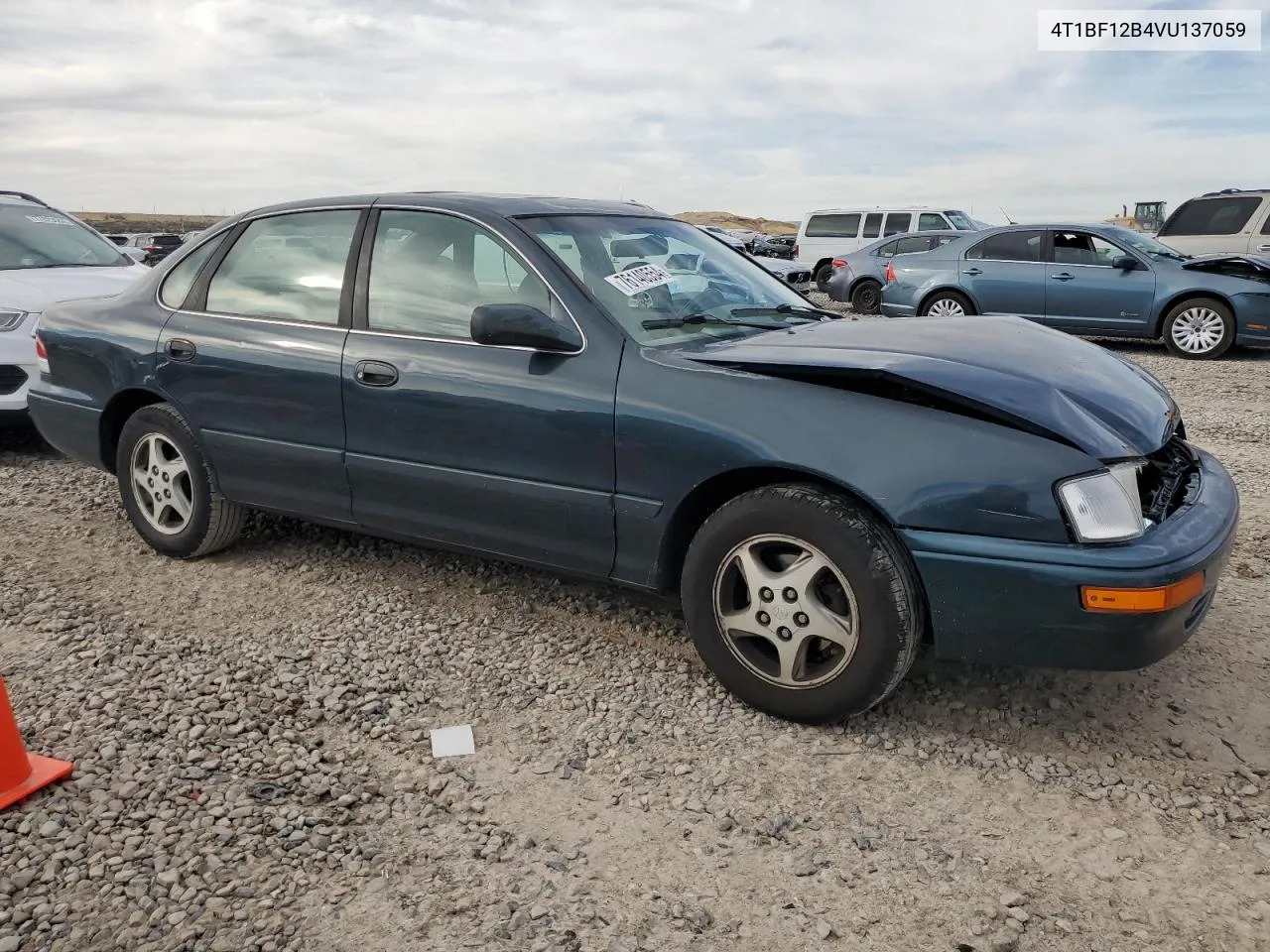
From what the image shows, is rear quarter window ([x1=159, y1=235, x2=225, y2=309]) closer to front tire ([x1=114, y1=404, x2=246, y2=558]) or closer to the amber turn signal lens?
front tire ([x1=114, y1=404, x2=246, y2=558])

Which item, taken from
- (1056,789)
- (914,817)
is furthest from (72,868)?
(1056,789)

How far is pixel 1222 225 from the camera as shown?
13312 millimetres

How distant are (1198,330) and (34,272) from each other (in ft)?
35.9

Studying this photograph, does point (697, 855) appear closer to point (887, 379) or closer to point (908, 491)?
point (908, 491)

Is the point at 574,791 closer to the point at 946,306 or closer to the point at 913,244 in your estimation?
the point at 946,306

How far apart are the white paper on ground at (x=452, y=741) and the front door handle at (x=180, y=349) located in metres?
2.14

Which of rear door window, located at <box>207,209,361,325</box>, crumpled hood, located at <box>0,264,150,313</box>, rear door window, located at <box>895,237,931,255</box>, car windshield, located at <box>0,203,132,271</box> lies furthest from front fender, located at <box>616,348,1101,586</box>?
rear door window, located at <box>895,237,931,255</box>

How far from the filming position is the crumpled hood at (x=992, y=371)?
291cm

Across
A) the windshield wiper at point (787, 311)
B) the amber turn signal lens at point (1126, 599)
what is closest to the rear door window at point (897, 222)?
the windshield wiper at point (787, 311)

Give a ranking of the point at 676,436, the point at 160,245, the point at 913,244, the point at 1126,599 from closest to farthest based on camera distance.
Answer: the point at 1126,599, the point at 676,436, the point at 913,244, the point at 160,245

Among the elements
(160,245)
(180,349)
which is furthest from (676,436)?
(160,245)

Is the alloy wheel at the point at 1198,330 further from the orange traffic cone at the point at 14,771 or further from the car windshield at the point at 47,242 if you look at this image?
the orange traffic cone at the point at 14,771

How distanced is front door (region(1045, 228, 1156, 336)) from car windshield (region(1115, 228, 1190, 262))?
0.16 metres

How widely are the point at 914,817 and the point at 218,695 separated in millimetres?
2230
